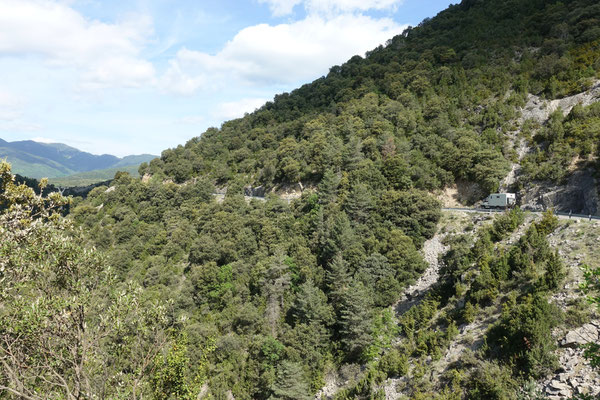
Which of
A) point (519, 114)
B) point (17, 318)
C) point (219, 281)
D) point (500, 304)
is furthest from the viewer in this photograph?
point (519, 114)

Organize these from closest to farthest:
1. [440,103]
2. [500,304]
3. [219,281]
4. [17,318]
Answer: [17,318], [500,304], [219,281], [440,103]

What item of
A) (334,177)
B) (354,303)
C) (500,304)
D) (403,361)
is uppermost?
(334,177)

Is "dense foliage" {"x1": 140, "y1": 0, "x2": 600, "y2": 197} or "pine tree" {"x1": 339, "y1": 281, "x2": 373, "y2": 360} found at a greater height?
"dense foliage" {"x1": 140, "y1": 0, "x2": 600, "y2": 197}

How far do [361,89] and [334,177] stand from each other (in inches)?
1494

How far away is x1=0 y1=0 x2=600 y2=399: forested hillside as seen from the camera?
1316 cm

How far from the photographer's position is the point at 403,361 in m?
24.8

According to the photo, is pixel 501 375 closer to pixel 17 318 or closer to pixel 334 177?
pixel 17 318

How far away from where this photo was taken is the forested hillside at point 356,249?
518 inches

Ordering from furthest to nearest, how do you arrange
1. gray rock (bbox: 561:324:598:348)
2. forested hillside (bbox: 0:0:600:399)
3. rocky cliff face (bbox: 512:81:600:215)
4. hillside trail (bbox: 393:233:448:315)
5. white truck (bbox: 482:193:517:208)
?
1. white truck (bbox: 482:193:517:208)
2. rocky cliff face (bbox: 512:81:600:215)
3. hillside trail (bbox: 393:233:448:315)
4. gray rock (bbox: 561:324:598:348)
5. forested hillside (bbox: 0:0:600:399)

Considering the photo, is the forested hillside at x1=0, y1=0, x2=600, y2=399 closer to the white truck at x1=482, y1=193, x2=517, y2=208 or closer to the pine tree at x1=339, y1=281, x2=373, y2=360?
the pine tree at x1=339, y1=281, x2=373, y2=360

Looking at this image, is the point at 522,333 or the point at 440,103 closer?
the point at 522,333

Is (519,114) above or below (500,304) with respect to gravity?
above

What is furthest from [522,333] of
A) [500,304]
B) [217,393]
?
[217,393]

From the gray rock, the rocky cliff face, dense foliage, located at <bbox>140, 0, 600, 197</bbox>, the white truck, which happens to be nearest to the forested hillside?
dense foliage, located at <bbox>140, 0, 600, 197</bbox>
